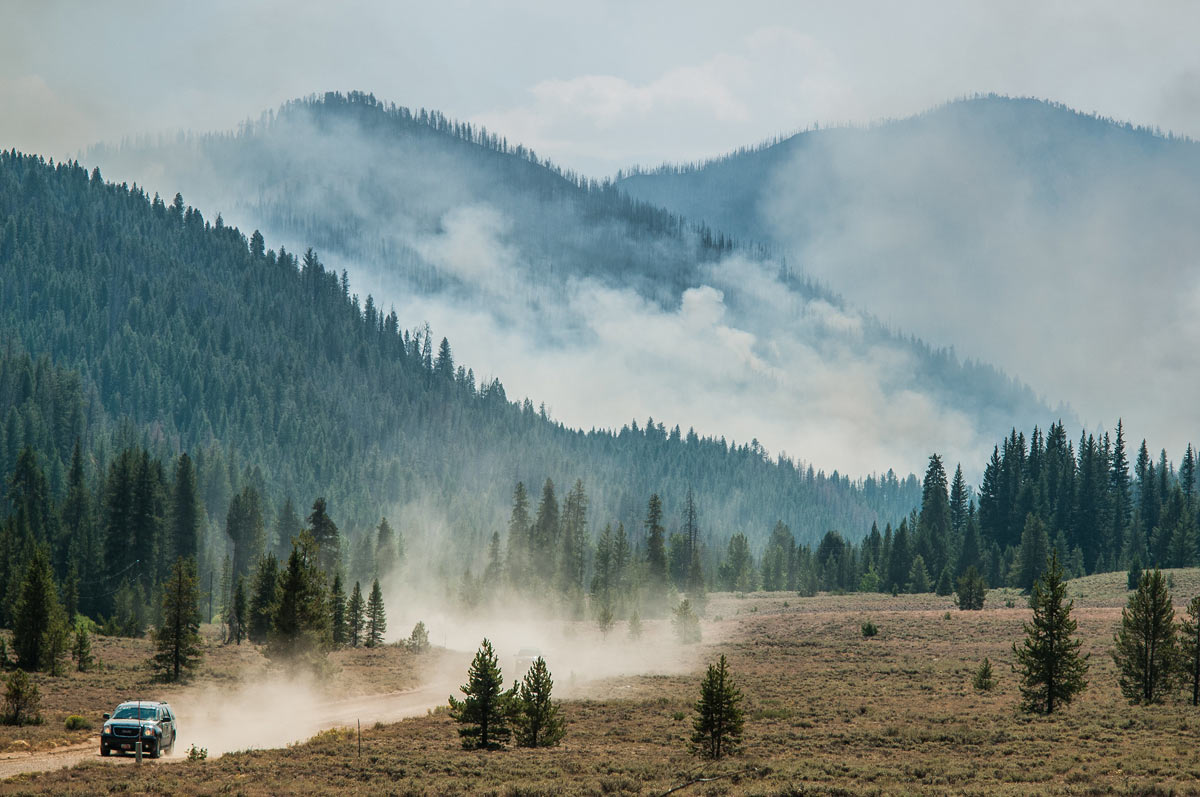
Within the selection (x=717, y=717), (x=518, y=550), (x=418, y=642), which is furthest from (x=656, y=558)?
(x=717, y=717)

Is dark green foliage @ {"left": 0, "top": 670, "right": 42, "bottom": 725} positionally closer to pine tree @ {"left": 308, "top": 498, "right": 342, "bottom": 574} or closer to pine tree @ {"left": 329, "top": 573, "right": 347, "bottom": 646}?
pine tree @ {"left": 329, "top": 573, "right": 347, "bottom": 646}

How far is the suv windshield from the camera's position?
3331 cm

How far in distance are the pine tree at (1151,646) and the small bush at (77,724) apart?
44400 millimetres

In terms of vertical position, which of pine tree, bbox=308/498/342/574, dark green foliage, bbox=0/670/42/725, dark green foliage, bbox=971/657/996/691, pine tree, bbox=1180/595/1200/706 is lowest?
dark green foliage, bbox=971/657/996/691

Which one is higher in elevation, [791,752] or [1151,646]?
[1151,646]

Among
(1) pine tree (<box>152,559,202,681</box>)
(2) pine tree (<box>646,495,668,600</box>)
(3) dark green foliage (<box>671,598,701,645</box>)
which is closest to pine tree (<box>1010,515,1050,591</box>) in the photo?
(2) pine tree (<box>646,495,668,600</box>)

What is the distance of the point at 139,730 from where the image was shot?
32.2 meters

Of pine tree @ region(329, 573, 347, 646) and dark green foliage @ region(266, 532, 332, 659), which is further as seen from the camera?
pine tree @ region(329, 573, 347, 646)

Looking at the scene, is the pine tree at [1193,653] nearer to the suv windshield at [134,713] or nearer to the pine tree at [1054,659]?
the pine tree at [1054,659]

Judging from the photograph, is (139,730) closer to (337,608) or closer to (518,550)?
(337,608)

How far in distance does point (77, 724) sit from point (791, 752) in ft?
89.4

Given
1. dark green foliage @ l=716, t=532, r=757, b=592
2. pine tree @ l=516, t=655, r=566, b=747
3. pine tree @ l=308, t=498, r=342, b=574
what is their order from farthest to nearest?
dark green foliage @ l=716, t=532, r=757, b=592, pine tree @ l=308, t=498, r=342, b=574, pine tree @ l=516, t=655, r=566, b=747

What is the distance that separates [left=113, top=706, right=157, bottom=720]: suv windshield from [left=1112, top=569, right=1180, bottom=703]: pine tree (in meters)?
40.9

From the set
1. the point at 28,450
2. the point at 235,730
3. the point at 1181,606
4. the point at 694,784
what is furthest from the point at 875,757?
the point at 28,450
